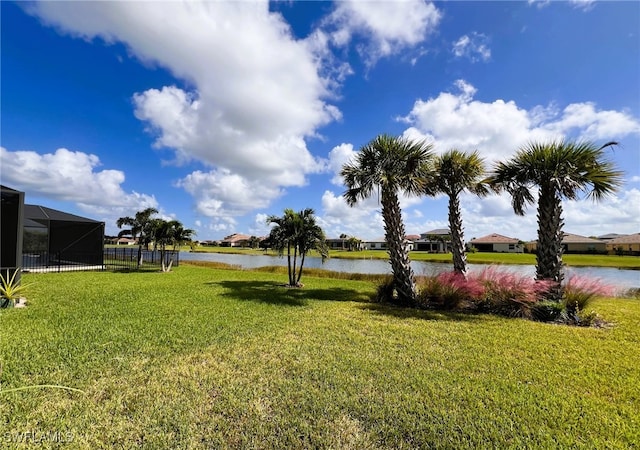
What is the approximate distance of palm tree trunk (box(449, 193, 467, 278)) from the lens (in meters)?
10.1

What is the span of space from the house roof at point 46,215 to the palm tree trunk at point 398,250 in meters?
18.9

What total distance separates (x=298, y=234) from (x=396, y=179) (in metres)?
5.47

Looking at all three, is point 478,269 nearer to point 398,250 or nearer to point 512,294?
point 512,294

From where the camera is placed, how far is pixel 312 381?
383 centimetres

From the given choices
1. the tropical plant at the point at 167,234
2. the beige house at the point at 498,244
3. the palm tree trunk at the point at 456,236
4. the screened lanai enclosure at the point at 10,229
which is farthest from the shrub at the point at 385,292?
the beige house at the point at 498,244

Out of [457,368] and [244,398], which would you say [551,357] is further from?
[244,398]

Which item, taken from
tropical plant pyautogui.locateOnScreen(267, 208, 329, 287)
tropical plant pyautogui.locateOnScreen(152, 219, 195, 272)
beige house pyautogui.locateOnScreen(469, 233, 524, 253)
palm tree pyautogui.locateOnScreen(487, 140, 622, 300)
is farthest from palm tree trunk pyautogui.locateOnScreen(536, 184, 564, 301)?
beige house pyautogui.locateOnScreen(469, 233, 524, 253)

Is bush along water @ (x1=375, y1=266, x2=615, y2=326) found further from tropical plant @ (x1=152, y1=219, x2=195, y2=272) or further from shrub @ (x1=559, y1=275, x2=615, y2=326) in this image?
tropical plant @ (x1=152, y1=219, x2=195, y2=272)

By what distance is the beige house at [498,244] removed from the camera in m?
64.9

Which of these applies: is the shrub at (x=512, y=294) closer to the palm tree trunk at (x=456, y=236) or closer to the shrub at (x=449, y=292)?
the shrub at (x=449, y=292)

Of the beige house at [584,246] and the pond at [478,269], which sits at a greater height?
the beige house at [584,246]

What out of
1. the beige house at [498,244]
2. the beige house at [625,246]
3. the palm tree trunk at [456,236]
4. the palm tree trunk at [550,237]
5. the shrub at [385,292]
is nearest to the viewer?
the palm tree trunk at [550,237]

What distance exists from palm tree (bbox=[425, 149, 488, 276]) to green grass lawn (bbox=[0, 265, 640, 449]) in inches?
142

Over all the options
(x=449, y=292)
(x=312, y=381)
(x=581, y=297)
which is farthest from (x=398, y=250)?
(x=312, y=381)
